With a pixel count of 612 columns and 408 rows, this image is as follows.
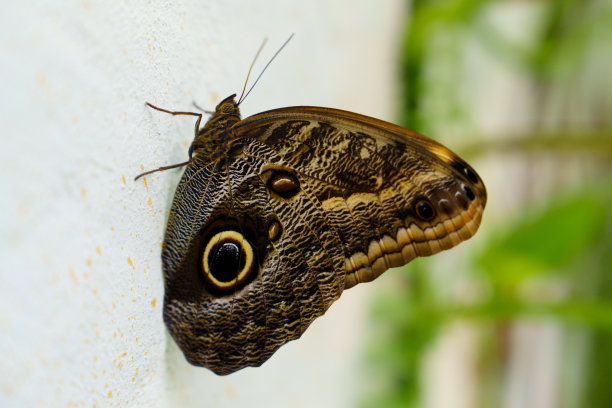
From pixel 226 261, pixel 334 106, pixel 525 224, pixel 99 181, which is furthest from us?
pixel 525 224

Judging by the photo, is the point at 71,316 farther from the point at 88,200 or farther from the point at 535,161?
the point at 535,161

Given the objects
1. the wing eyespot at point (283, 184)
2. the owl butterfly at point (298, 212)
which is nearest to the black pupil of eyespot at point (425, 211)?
the owl butterfly at point (298, 212)

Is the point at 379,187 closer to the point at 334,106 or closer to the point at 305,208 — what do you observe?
the point at 305,208

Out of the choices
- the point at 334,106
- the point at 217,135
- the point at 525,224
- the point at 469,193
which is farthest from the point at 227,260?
the point at 525,224

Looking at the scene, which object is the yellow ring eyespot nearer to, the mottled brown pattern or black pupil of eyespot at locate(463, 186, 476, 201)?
the mottled brown pattern

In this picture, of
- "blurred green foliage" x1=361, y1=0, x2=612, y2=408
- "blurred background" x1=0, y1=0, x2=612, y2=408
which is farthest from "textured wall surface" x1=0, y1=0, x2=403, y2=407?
"blurred green foliage" x1=361, y1=0, x2=612, y2=408

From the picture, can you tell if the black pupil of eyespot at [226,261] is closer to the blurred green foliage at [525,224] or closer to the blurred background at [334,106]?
the blurred background at [334,106]

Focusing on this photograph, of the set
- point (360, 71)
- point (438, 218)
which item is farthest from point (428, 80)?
point (438, 218)
